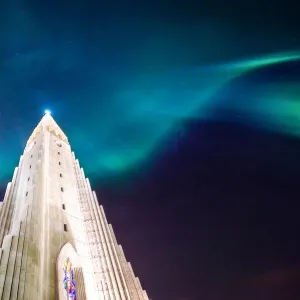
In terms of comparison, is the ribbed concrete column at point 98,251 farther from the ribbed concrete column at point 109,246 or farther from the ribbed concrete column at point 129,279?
the ribbed concrete column at point 129,279

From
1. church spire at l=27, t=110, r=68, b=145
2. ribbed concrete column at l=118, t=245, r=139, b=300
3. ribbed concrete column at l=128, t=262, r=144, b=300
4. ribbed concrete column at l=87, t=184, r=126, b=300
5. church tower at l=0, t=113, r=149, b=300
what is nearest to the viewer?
church tower at l=0, t=113, r=149, b=300

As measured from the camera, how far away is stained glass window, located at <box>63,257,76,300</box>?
18.9 metres

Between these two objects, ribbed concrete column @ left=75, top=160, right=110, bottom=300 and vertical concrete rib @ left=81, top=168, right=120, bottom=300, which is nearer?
vertical concrete rib @ left=81, top=168, right=120, bottom=300

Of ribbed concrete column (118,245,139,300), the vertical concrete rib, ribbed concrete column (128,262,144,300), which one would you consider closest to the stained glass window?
the vertical concrete rib

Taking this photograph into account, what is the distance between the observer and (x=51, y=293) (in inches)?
680

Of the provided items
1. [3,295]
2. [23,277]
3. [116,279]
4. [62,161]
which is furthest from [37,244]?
[62,161]

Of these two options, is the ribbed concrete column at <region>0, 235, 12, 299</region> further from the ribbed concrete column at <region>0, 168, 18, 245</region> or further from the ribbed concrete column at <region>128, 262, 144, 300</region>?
the ribbed concrete column at <region>128, 262, 144, 300</region>

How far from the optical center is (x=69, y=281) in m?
19.4

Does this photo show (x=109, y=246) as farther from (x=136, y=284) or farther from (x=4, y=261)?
(x=4, y=261)

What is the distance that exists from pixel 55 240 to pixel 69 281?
113 inches

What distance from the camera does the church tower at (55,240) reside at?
17.2 metres

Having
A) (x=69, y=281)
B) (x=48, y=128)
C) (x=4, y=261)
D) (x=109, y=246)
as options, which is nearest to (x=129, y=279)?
(x=109, y=246)

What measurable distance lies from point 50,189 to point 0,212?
5.94m

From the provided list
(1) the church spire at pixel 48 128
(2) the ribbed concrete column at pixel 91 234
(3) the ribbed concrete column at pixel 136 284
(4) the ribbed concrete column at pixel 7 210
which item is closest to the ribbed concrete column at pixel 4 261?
(4) the ribbed concrete column at pixel 7 210
